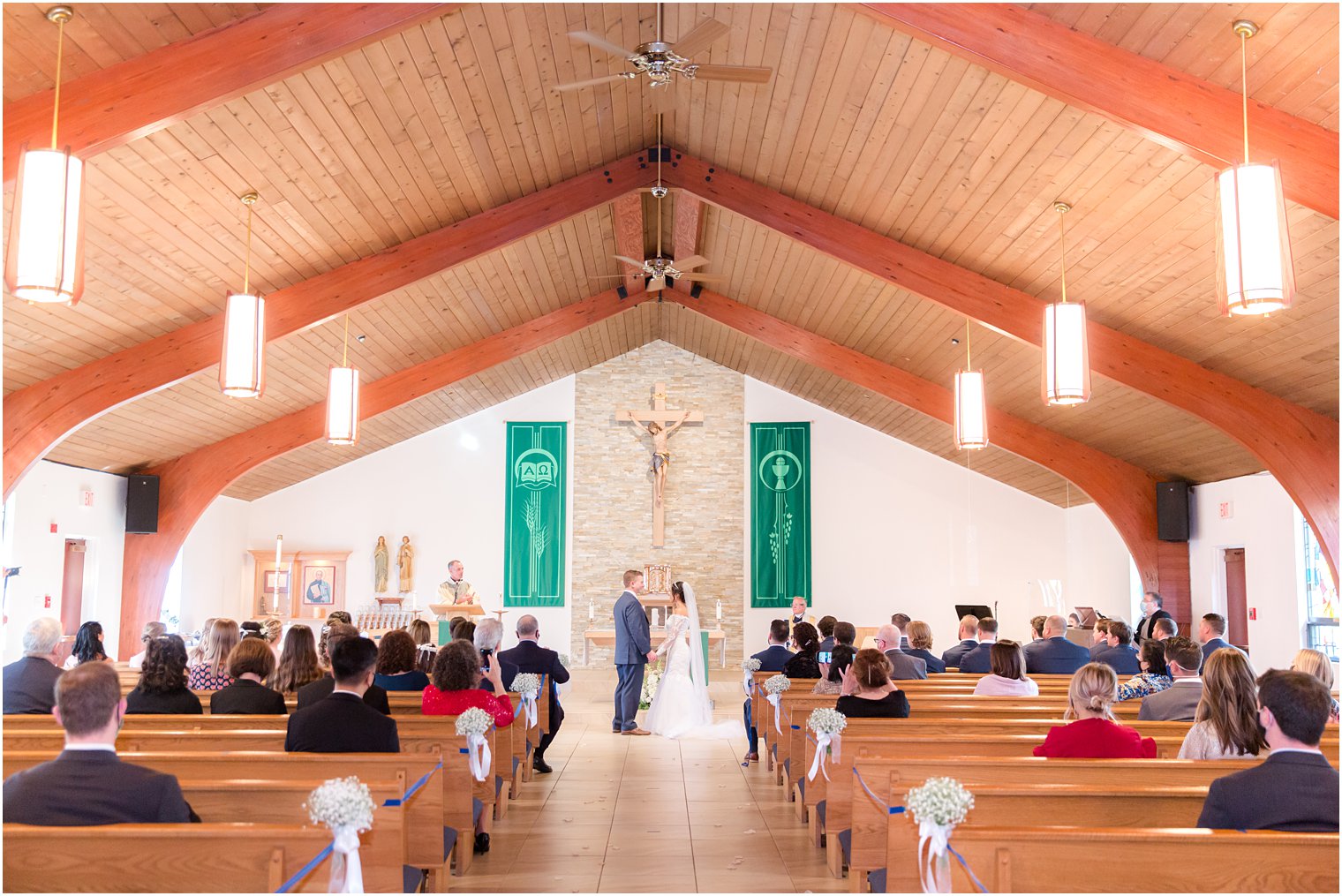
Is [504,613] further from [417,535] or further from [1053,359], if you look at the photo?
[1053,359]

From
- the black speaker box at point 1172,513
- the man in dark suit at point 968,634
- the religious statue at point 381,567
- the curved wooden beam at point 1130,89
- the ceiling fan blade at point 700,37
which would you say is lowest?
the man in dark suit at point 968,634

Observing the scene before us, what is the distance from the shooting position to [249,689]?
4930 mm

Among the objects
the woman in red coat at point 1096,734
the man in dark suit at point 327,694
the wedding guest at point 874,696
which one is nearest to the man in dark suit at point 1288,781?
the woman in red coat at point 1096,734

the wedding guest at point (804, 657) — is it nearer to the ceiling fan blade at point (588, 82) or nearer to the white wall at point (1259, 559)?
the ceiling fan blade at point (588, 82)

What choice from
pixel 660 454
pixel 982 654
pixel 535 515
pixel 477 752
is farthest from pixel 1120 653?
pixel 535 515

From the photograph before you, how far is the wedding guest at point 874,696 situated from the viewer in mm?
5086

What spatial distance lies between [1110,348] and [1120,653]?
91.0 inches

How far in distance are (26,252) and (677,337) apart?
429 inches

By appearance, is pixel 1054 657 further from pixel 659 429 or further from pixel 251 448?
pixel 251 448

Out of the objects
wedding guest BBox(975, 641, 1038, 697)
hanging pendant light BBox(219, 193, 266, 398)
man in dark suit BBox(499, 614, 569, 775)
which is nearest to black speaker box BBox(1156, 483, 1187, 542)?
wedding guest BBox(975, 641, 1038, 697)

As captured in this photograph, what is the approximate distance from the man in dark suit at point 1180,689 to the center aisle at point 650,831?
1766mm

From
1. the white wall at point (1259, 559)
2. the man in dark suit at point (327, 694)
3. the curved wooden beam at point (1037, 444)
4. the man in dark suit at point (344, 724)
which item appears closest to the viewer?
the man in dark suit at point (344, 724)

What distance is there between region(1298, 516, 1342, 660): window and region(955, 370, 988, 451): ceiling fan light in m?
2.63

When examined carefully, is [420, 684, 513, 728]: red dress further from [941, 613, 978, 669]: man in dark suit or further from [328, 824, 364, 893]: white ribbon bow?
[941, 613, 978, 669]: man in dark suit
